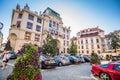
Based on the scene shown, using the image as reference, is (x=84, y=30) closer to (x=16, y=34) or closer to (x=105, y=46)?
(x=105, y=46)

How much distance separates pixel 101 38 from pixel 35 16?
33918mm

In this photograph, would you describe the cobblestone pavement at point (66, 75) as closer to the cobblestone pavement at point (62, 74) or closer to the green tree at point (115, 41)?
the cobblestone pavement at point (62, 74)

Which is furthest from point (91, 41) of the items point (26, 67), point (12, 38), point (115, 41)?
point (26, 67)

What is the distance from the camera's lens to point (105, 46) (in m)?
45.8

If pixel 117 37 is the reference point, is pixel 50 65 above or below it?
below

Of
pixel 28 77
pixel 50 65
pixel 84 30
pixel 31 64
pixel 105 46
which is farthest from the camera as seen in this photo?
pixel 84 30

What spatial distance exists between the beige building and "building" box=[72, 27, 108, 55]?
19699 millimetres

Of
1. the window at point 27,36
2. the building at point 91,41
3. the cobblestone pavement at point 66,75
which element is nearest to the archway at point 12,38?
the window at point 27,36

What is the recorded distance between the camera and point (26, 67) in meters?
3.55

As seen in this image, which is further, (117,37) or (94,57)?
(117,37)

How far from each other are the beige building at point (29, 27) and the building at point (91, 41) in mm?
19699

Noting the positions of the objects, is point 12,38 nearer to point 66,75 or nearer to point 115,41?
point 66,75

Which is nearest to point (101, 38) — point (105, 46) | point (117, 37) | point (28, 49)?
point (105, 46)

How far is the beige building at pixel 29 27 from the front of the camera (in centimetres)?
2641
